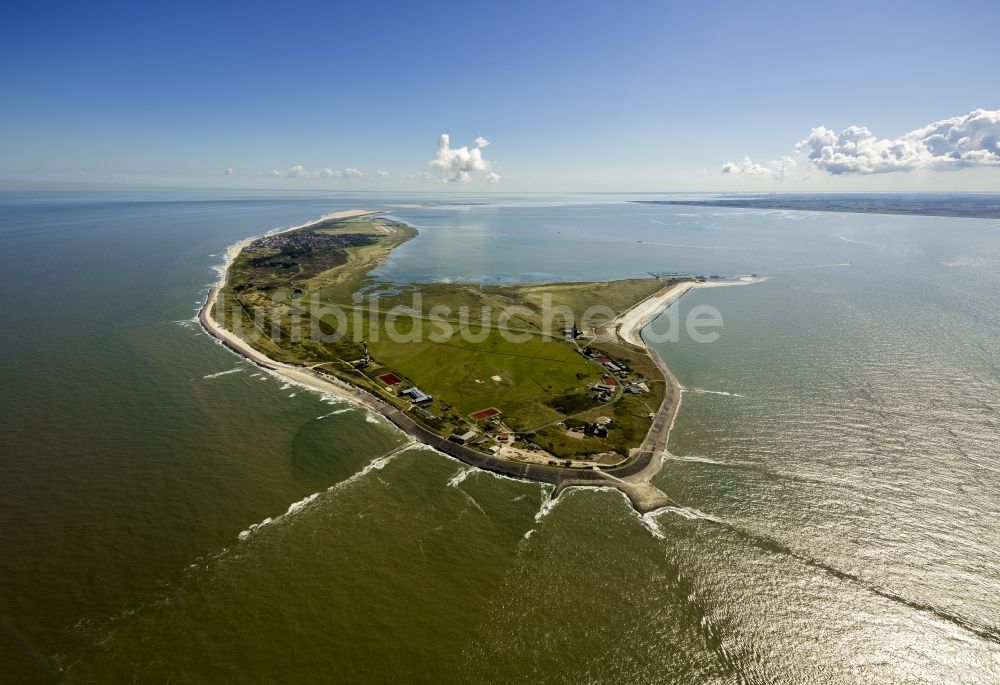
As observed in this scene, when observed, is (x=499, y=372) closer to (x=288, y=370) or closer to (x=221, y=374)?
(x=288, y=370)

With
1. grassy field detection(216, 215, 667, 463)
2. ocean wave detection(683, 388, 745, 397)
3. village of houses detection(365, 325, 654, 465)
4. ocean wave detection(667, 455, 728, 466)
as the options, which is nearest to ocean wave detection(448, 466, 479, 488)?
village of houses detection(365, 325, 654, 465)

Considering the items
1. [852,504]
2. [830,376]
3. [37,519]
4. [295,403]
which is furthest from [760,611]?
[37,519]

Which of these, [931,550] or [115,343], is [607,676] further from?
[115,343]

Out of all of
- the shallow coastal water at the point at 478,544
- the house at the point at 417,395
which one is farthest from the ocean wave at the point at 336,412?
the house at the point at 417,395

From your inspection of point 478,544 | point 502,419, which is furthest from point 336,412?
point 478,544

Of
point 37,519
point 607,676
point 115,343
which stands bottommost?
point 607,676

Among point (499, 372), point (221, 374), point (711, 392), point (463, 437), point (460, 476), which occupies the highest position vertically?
point (221, 374)
